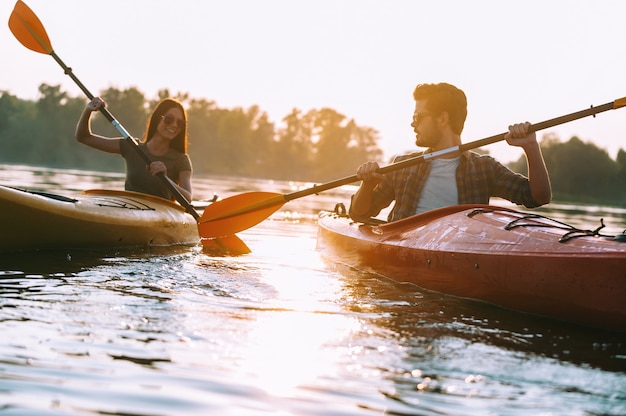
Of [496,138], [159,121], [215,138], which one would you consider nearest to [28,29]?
[159,121]

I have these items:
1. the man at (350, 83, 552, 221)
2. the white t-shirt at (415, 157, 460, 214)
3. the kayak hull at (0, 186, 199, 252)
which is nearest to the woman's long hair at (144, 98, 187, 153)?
the kayak hull at (0, 186, 199, 252)

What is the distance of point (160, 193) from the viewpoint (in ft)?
24.0

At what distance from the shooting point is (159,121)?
7.13 m

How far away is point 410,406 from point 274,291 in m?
2.22

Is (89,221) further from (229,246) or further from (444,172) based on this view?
(444,172)

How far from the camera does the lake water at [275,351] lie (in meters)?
2.43

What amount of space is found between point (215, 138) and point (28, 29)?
257ft

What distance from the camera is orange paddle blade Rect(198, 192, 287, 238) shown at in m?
6.92

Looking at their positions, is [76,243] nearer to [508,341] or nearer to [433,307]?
[433,307]

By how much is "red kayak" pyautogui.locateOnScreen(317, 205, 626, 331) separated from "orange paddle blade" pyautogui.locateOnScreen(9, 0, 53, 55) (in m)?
4.47

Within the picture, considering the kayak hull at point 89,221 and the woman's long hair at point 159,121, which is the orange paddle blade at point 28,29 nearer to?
the woman's long hair at point 159,121

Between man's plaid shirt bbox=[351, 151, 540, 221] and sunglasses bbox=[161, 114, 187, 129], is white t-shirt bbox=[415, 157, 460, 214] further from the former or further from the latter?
sunglasses bbox=[161, 114, 187, 129]

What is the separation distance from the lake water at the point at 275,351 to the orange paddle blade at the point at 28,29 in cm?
363

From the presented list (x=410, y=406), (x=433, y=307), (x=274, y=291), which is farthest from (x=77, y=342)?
(x=433, y=307)
